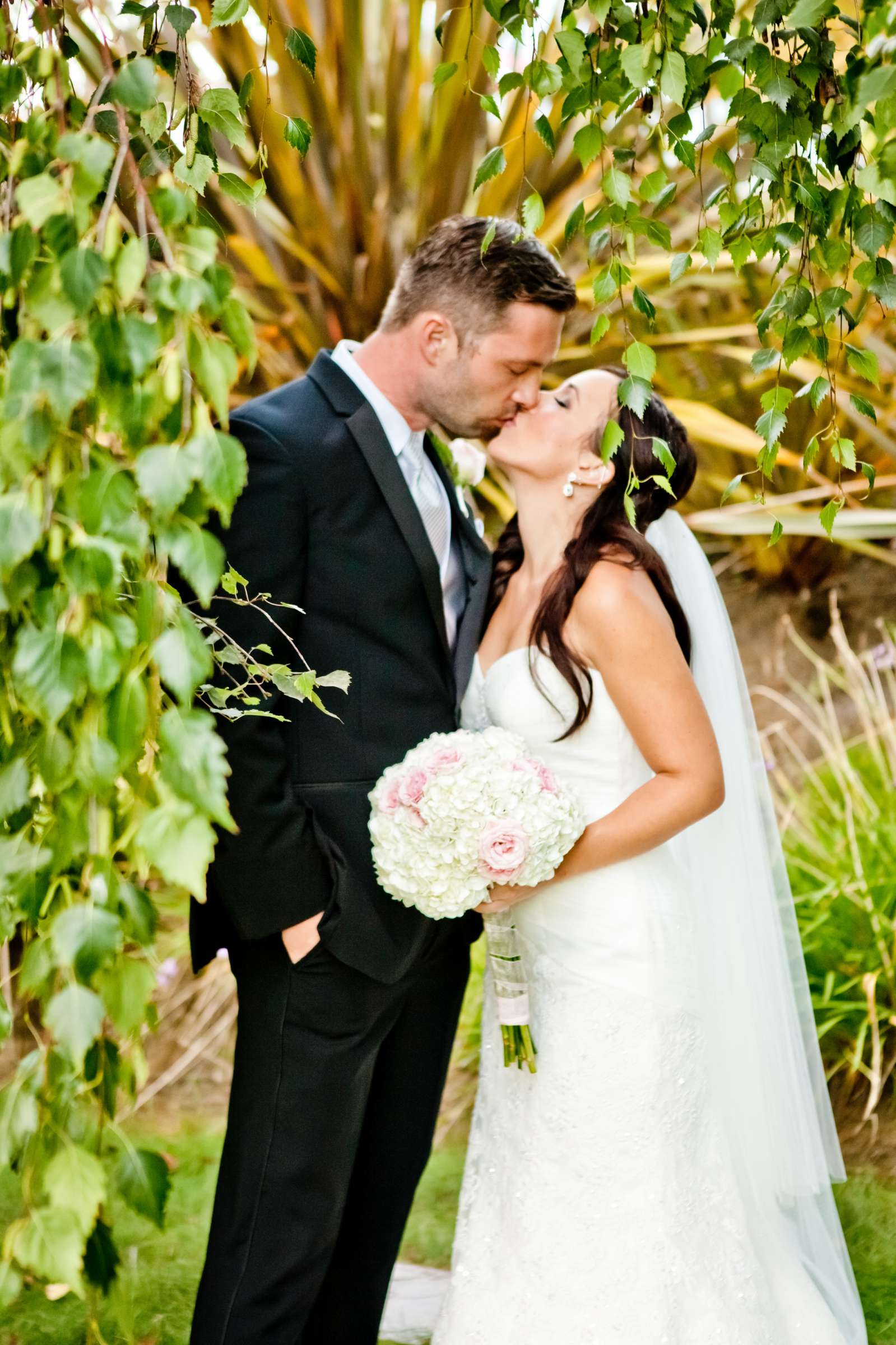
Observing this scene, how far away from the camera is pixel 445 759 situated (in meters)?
1.88

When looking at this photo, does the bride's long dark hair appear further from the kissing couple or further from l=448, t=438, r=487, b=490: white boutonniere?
l=448, t=438, r=487, b=490: white boutonniere

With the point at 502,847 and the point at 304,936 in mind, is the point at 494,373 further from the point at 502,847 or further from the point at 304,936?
the point at 304,936

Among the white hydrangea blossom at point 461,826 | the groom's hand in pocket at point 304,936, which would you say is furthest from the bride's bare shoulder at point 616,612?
the groom's hand in pocket at point 304,936

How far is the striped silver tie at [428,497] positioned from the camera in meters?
2.27

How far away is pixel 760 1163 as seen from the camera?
2.16 m

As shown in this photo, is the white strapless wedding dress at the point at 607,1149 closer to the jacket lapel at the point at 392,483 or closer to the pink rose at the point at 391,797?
the jacket lapel at the point at 392,483

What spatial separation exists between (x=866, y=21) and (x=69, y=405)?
761 mm

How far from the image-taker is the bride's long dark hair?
6.89 feet

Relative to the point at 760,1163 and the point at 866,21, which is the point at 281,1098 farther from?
the point at 866,21

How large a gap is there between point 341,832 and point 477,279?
1.06m

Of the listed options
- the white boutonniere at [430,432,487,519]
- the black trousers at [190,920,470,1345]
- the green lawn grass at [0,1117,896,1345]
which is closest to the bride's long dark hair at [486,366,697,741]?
the white boutonniere at [430,432,487,519]

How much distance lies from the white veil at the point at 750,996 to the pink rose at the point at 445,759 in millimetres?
603

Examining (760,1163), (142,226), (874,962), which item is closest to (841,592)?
(874,962)

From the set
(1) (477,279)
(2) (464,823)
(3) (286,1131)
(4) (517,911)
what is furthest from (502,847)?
(1) (477,279)
